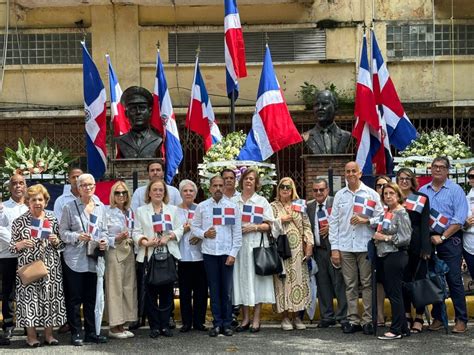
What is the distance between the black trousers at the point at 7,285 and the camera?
10.9m

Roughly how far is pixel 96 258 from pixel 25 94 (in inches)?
366

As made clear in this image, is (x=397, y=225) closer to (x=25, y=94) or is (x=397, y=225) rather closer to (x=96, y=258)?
(x=96, y=258)

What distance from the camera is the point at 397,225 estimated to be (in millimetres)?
10320

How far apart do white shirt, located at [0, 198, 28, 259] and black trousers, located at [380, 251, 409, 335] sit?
166 inches

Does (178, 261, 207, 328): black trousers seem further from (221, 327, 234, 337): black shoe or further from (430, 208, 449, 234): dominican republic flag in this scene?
(430, 208, 449, 234): dominican republic flag

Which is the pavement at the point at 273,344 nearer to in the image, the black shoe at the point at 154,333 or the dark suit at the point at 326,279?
the black shoe at the point at 154,333

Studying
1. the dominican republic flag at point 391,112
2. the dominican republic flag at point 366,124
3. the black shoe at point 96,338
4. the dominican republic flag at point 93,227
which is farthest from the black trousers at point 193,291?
the dominican republic flag at point 391,112

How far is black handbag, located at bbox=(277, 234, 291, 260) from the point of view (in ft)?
36.6

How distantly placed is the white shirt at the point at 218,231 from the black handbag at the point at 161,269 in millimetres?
452

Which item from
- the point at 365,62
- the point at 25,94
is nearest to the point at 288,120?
the point at 365,62

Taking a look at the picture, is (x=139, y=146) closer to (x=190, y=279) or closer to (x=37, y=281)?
(x=190, y=279)

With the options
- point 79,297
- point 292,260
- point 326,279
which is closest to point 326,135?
point 326,279

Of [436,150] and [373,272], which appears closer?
[373,272]

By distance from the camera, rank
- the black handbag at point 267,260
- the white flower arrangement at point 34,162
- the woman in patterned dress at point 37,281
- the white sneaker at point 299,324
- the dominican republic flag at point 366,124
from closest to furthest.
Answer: the woman in patterned dress at point 37,281
the black handbag at point 267,260
the white sneaker at point 299,324
the white flower arrangement at point 34,162
the dominican republic flag at point 366,124
